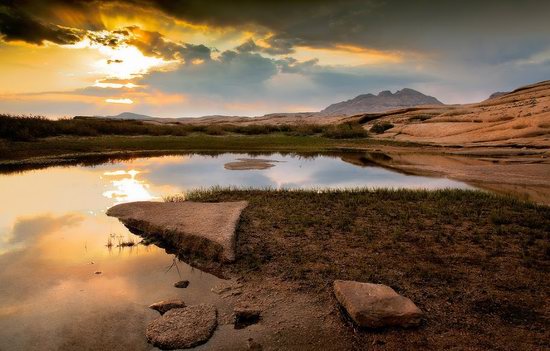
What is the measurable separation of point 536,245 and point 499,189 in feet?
22.2

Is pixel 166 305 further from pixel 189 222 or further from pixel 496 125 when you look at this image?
pixel 496 125

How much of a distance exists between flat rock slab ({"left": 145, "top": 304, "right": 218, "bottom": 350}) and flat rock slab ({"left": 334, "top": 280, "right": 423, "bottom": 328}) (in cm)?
176

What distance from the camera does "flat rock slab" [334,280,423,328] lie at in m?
4.56

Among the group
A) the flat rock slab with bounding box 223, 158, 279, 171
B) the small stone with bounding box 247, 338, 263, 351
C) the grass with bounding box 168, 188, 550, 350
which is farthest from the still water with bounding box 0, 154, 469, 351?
the flat rock slab with bounding box 223, 158, 279, 171

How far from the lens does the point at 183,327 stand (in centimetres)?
462

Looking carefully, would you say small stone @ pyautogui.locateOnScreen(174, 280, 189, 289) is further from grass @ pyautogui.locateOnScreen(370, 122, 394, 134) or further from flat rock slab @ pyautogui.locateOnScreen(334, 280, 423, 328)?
grass @ pyautogui.locateOnScreen(370, 122, 394, 134)

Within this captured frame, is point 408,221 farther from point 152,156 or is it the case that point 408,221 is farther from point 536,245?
point 152,156

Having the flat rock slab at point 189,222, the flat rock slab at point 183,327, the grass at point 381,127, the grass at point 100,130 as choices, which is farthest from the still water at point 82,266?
the grass at point 381,127

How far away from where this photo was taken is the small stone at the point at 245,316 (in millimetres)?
4812

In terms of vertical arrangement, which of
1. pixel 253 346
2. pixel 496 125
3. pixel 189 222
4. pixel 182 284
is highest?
pixel 496 125

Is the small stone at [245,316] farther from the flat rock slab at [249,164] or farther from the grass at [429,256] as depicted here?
the flat rock slab at [249,164]

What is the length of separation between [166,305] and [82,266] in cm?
235

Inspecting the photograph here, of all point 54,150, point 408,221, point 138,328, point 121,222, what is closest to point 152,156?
point 54,150

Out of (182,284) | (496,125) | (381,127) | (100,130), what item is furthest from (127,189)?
(381,127)
